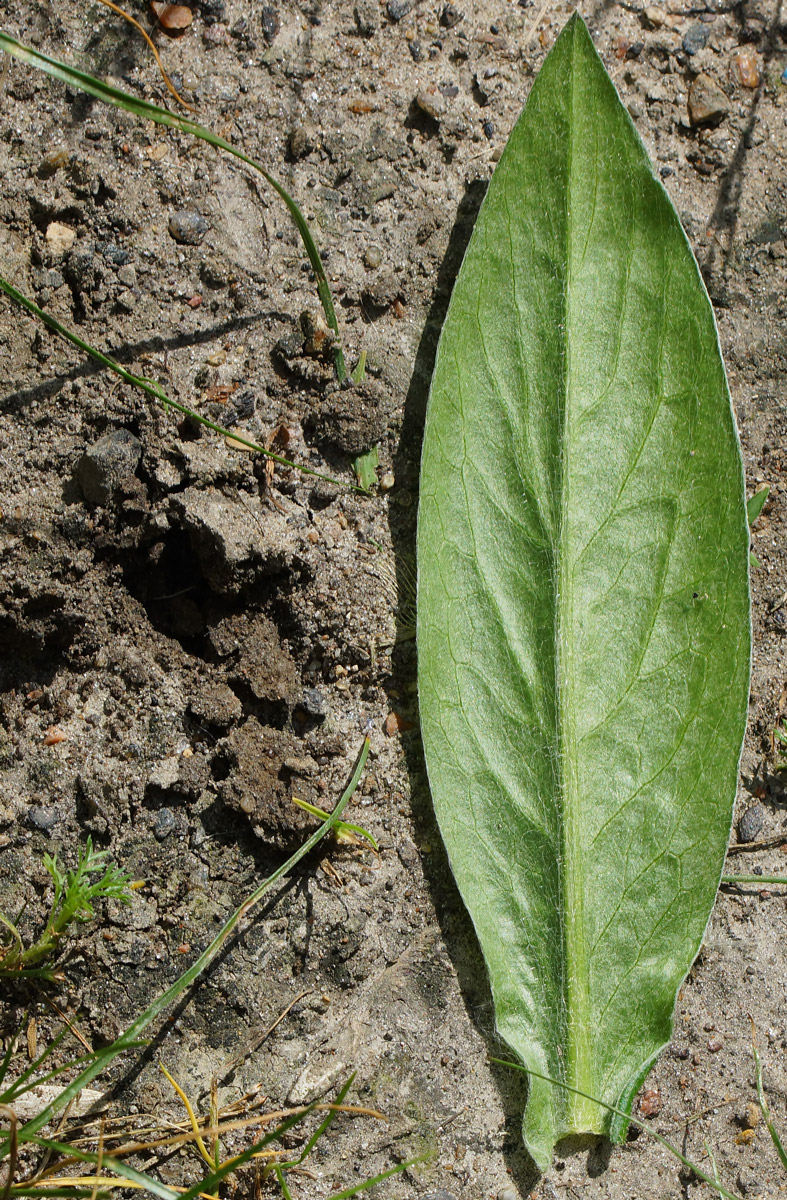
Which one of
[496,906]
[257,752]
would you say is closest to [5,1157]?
[257,752]

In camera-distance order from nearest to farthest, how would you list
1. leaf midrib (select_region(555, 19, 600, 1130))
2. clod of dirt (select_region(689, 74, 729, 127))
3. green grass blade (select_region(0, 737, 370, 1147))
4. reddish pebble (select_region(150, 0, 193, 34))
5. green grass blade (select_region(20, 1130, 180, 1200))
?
green grass blade (select_region(20, 1130, 180, 1200)) < green grass blade (select_region(0, 737, 370, 1147)) < leaf midrib (select_region(555, 19, 600, 1130)) < reddish pebble (select_region(150, 0, 193, 34)) < clod of dirt (select_region(689, 74, 729, 127))

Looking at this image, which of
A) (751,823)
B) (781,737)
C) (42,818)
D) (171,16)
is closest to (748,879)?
(751,823)

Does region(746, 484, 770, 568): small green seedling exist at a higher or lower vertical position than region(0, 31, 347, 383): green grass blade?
lower

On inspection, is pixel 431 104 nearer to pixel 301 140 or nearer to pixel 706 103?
pixel 301 140

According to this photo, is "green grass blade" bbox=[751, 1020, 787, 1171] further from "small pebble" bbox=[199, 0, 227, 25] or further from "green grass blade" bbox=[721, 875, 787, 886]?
"small pebble" bbox=[199, 0, 227, 25]

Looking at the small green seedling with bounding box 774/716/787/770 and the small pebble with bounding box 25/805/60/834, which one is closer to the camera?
the small pebble with bounding box 25/805/60/834

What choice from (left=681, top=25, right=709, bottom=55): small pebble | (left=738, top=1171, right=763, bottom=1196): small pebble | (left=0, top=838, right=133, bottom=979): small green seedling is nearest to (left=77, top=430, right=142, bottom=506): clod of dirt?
(left=0, top=838, right=133, bottom=979): small green seedling
